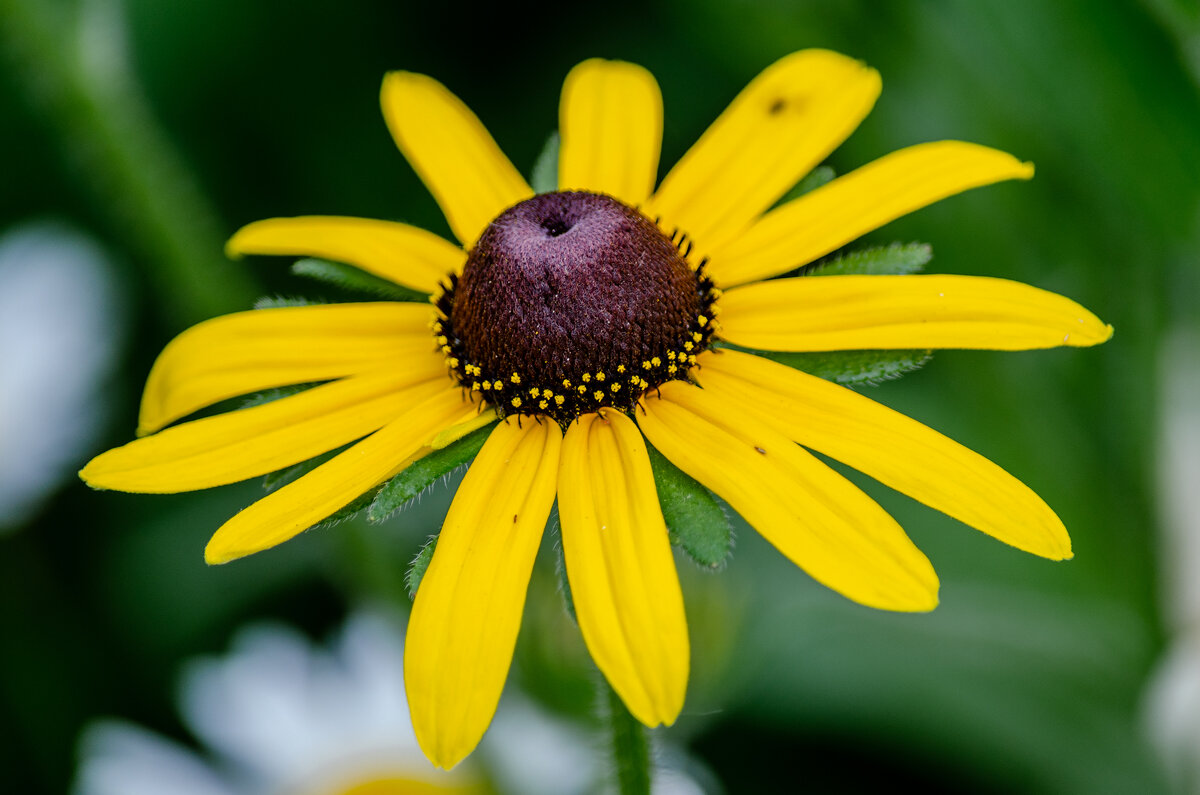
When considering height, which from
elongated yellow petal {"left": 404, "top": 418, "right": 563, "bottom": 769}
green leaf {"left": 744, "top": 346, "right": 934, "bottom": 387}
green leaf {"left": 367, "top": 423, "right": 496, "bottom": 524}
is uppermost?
green leaf {"left": 744, "top": 346, "right": 934, "bottom": 387}

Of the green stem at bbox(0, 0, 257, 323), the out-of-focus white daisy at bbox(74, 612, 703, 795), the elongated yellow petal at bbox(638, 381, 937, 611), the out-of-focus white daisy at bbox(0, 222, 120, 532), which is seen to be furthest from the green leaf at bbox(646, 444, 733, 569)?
the out-of-focus white daisy at bbox(0, 222, 120, 532)

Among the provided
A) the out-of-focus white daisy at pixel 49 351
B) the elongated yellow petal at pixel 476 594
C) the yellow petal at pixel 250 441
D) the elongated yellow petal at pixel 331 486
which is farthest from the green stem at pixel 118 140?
the elongated yellow petal at pixel 476 594

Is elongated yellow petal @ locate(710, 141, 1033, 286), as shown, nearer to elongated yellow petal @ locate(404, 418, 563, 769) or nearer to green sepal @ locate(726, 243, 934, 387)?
green sepal @ locate(726, 243, 934, 387)

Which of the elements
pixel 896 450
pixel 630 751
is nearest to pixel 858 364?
pixel 896 450

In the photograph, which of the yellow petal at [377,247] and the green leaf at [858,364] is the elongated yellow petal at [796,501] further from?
the yellow petal at [377,247]

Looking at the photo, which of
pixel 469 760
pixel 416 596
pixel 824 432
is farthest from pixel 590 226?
→ pixel 469 760

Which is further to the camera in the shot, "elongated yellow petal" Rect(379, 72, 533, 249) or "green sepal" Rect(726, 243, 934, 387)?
"elongated yellow petal" Rect(379, 72, 533, 249)
